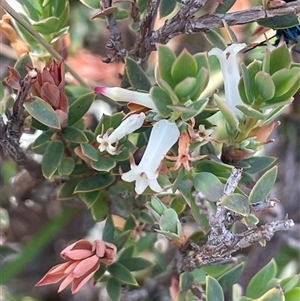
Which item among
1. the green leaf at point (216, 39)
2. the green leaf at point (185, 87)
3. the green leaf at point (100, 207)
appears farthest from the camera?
the green leaf at point (100, 207)

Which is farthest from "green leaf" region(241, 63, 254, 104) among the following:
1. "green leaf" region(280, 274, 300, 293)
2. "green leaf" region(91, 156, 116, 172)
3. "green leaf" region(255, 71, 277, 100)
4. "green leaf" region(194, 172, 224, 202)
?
"green leaf" region(280, 274, 300, 293)

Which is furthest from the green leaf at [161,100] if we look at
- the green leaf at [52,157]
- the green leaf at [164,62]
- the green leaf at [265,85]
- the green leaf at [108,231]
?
the green leaf at [108,231]

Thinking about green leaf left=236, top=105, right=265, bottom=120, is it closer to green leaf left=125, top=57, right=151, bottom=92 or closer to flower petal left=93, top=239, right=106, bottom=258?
green leaf left=125, top=57, right=151, bottom=92

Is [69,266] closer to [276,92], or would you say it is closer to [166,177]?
[166,177]

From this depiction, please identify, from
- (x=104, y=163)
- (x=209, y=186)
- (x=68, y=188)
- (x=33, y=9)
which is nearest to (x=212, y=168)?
(x=209, y=186)

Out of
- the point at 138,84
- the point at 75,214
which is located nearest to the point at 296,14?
the point at 138,84

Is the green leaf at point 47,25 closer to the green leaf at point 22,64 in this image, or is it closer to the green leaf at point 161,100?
the green leaf at point 22,64
